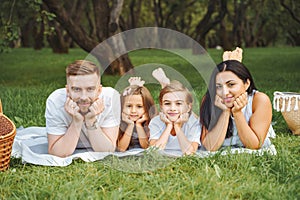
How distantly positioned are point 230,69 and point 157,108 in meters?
0.74

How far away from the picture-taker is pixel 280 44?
132 feet

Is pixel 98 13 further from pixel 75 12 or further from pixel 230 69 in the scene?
pixel 75 12

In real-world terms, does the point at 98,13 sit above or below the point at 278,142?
above

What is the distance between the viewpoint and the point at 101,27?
35.8 feet

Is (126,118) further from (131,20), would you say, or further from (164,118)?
(131,20)

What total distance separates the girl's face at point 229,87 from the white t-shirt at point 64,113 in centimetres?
79

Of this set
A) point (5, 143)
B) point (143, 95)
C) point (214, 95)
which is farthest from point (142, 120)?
point (5, 143)

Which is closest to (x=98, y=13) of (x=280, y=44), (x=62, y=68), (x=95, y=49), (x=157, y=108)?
(x=95, y=49)

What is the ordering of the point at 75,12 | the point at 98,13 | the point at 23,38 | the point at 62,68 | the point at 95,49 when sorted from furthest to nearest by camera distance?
the point at 23,38 < the point at 75,12 < the point at 62,68 < the point at 98,13 < the point at 95,49

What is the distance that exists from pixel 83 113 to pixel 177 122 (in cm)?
71

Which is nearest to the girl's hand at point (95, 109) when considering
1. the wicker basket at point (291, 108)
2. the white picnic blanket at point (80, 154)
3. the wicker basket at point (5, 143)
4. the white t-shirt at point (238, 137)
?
the white picnic blanket at point (80, 154)

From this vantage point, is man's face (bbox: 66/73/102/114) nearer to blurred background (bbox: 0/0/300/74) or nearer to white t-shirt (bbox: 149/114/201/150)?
white t-shirt (bbox: 149/114/201/150)

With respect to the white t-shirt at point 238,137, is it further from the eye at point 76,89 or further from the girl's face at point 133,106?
the eye at point 76,89

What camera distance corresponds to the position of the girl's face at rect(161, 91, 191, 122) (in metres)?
4.00
